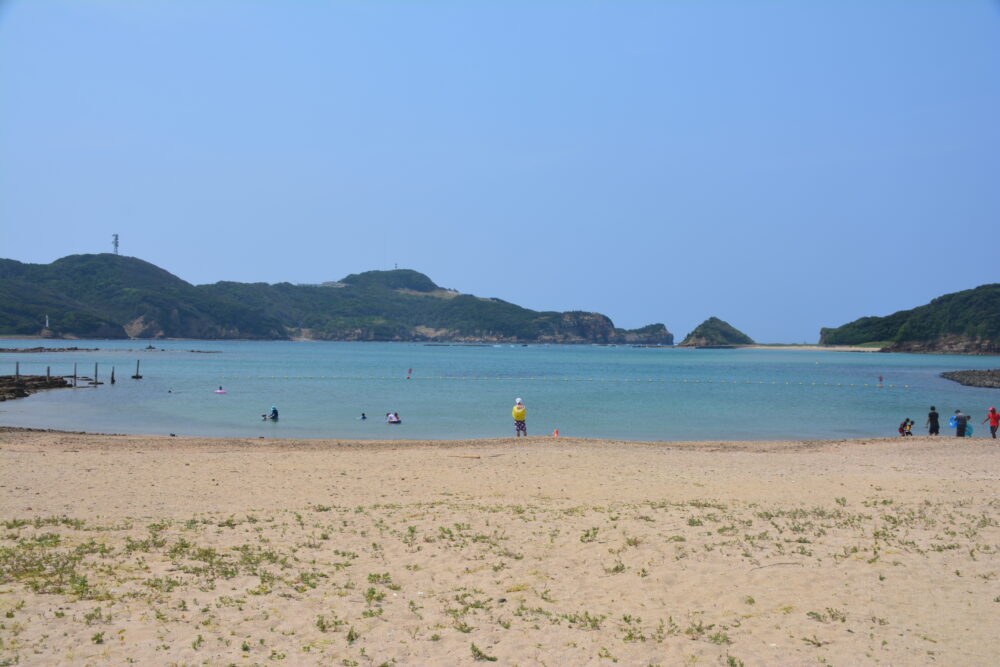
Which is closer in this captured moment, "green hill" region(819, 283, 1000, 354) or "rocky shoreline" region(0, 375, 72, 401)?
"rocky shoreline" region(0, 375, 72, 401)

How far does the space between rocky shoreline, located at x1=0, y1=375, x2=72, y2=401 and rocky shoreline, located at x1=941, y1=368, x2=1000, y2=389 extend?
242 feet

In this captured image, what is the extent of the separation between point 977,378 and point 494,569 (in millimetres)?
76735

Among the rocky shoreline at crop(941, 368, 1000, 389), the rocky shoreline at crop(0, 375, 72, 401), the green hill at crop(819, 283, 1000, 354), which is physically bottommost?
the rocky shoreline at crop(0, 375, 72, 401)

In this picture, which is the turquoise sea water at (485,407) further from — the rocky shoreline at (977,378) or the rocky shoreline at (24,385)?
the rocky shoreline at (977,378)

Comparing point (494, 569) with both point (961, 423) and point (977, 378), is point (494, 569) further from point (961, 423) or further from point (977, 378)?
point (977, 378)

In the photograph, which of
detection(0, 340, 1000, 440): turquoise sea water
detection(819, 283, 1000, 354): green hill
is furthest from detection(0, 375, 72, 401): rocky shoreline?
detection(819, 283, 1000, 354): green hill

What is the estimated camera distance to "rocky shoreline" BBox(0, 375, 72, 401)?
44.9 m

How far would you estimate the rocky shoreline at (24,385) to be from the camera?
1766 inches

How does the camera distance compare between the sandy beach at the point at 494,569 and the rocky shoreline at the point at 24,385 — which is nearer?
the sandy beach at the point at 494,569

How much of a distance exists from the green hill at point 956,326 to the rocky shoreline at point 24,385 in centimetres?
16901

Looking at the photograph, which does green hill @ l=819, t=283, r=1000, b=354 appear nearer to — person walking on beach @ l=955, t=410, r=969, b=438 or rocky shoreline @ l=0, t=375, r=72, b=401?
person walking on beach @ l=955, t=410, r=969, b=438

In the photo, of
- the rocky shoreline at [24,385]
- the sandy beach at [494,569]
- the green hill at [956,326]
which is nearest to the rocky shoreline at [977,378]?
the sandy beach at [494,569]

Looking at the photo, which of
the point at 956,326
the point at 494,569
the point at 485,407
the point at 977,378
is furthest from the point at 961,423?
the point at 956,326

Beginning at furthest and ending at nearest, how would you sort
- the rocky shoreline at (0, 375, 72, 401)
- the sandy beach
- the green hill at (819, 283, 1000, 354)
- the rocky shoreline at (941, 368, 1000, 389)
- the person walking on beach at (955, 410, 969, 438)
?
the green hill at (819, 283, 1000, 354), the rocky shoreline at (941, 368, 1000, 389), the rocky shoreline at (0, 375, 72, 401), the person walking on beach at (955, 410, 969, 438), the sandy beach
